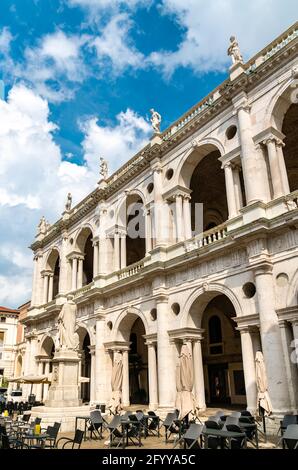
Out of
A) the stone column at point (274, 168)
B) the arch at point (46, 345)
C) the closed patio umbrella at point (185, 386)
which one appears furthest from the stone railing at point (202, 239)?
the arch at point (46, 345)

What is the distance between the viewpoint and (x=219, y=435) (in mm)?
9422

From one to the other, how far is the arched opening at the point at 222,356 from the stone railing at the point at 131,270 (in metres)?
4.47

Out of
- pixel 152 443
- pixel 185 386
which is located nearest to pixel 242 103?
pixel 185 386

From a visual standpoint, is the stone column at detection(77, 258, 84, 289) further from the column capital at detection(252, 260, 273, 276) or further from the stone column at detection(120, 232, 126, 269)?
the column capital at detection(252, 260, 273, 276)

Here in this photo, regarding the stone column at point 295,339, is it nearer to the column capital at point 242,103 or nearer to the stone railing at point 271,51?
the column capital at point 242,103

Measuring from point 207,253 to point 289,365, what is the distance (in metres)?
5.97

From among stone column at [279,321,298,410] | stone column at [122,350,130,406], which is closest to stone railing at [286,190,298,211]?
stone column at [279,321,298,410]

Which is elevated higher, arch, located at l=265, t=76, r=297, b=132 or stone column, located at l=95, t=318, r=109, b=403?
arch, located at l=265, t=76, r=297, b=132

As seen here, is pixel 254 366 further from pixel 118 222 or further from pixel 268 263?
pixel 118 222

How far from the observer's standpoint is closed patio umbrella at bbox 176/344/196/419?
13.1m

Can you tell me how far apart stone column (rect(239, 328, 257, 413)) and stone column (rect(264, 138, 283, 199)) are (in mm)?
5835
